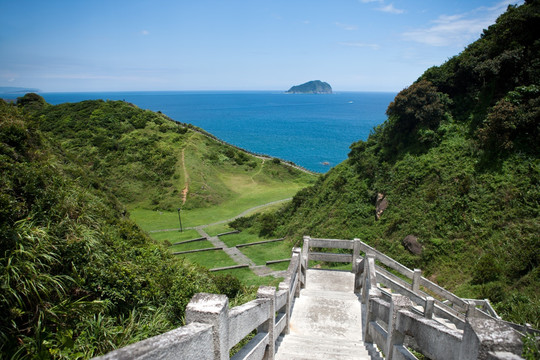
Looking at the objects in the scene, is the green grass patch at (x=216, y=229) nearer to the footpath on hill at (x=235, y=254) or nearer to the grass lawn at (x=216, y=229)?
the grass lawn at (x=216, y=229)

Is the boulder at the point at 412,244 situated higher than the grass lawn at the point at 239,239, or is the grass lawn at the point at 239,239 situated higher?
the boulder at the point at 412,244

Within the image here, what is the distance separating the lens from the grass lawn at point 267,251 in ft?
86.7

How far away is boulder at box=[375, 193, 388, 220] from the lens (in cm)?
2359

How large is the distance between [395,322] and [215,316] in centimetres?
299

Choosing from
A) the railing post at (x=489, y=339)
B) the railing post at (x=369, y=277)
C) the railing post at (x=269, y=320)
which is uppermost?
the railing post at (x=489, y=339)

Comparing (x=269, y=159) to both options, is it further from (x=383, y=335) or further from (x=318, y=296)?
(x=383, y=335)

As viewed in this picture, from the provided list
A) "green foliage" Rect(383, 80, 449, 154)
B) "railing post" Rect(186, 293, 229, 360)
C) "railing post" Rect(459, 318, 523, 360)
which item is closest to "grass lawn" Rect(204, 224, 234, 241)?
"green foliage" Rect(383, 80, 449, 154)

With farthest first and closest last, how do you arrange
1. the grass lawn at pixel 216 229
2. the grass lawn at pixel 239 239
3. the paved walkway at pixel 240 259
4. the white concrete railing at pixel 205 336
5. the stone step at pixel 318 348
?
the grass lawn at pixel 216 229 → the grass lawn at pixel 239 239 → the paved walkway at pixel 240 259 → the stone step at pixel 318 348 → the white concrete railing at pixel 205 336

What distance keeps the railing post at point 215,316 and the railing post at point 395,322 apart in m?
2.68

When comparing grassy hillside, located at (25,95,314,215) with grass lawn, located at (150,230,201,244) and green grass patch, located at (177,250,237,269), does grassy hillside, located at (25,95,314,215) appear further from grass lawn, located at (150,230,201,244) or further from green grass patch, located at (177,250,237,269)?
green grass patch, located at (177,250,237,269)

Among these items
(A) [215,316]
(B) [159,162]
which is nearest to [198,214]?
(B) [159,162]

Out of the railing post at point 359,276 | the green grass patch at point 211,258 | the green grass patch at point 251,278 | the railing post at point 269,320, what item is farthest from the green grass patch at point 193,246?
the railing post at point 269,320

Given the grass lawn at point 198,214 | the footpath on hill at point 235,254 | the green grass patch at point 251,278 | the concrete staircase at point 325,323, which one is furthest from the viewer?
the grass lawn at point 198,214

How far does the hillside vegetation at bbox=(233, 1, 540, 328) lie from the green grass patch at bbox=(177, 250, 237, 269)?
6.83 m
